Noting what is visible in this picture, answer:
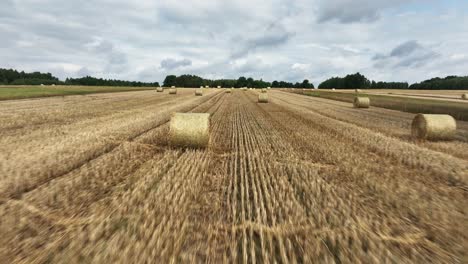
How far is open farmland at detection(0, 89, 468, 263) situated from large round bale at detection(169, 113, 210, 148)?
0.29m

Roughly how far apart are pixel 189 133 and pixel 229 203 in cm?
412

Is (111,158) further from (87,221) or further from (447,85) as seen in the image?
(447,85)

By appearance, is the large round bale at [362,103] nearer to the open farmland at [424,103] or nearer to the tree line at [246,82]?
the open farmland at [424,103]

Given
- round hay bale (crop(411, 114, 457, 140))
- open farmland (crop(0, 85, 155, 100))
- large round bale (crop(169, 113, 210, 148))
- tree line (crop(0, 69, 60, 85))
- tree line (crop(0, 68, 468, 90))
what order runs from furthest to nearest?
tree line (crop(0, 69, 60, 85)) < tree line (crop(0, 68, 468, 90)) < open farmland (crop(0, 85, 155, 100)) < round hay bale (crop(411, 114, 457, 140)) < large round bale (crop(169, 113, 210, 148))

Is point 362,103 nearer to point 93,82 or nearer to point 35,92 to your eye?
point 35,92

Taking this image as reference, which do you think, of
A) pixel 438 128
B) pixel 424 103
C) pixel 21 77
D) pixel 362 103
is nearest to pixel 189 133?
pixel 438 128

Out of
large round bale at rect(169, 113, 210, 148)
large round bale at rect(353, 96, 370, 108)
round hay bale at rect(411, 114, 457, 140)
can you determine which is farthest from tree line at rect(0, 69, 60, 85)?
round hay bale at rect(411, 114, 457, 140)

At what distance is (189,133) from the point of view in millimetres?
8398

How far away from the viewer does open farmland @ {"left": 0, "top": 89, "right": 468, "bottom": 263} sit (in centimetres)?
329

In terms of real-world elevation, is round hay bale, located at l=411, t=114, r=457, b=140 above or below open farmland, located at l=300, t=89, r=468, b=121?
above

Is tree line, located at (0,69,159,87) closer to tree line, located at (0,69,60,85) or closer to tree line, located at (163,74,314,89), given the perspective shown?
tree line, located at (0,69,60,85)

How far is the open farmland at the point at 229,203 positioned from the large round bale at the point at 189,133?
295 mm

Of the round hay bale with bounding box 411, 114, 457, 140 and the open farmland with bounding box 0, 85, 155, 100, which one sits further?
the open farmland with bounding box 0, 85, 155, 100

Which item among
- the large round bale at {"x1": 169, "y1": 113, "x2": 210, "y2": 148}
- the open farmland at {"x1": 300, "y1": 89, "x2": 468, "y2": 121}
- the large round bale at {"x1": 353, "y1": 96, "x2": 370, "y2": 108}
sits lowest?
the open farmland at {"x1": 300, "y1": 89, "x2": 468, "y2": 121}
